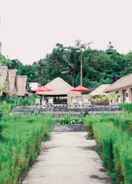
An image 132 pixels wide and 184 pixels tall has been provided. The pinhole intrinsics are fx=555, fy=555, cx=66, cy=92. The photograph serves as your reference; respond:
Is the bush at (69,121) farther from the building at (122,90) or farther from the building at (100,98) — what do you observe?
the building at (100,98)

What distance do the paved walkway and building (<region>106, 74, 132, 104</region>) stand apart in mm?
23657

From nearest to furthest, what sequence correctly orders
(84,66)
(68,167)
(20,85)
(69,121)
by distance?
(68,167)
(69,121)
(20,85)
(84,66)

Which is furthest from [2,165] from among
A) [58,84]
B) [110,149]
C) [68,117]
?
[58,84]

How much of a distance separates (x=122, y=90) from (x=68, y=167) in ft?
125

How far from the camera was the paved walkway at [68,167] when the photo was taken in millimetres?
13500

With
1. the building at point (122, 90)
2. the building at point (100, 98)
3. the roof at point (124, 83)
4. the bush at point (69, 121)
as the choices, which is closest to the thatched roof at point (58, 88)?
the building at point (100, 98)

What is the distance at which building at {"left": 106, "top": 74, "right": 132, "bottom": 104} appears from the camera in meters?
47.2

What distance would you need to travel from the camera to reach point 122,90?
2104 inches

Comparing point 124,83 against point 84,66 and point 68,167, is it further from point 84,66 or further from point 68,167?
point 84,66

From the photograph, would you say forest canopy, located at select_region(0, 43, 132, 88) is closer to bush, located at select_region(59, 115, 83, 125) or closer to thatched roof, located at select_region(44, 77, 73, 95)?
thatched roof, located at select_region(44, 77, 73, 95)

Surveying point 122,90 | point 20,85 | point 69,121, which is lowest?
point 69,121

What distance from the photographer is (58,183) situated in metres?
12.8

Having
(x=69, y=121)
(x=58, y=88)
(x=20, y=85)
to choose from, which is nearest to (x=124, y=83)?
(x=58, y=88)

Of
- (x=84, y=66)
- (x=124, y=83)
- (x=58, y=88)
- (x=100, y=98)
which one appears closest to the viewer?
(x=124, y=83)
